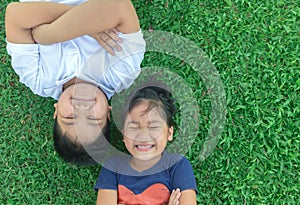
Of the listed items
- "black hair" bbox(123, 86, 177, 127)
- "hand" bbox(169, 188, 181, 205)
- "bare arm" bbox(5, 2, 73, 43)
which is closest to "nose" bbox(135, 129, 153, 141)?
"black hair" bbox(123, 86, 177, 127)

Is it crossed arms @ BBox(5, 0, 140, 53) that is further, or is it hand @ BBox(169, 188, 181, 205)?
hand @ BBox(169, 188, 181, 205)

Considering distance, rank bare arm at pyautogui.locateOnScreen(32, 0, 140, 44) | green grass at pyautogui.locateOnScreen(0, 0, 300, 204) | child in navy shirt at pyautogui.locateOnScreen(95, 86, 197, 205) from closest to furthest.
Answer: bare arm at pyautogui.locateOnScreen(32, 0, 140, 44), child in navy shirt at pyautogui.locateOnScreen(95, 86, 197, 205), green grass at pyautogui.locateOnScreen(0, 0, 300, 204)

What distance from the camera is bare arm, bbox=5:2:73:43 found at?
83.4 inches

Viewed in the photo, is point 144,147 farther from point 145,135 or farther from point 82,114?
point 82,114

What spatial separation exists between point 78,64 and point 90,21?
30cm

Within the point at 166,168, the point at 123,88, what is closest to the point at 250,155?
the point at 166,168

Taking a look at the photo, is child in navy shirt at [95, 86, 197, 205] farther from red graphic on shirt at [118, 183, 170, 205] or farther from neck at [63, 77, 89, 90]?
neck at [63, 77, 89, 90]

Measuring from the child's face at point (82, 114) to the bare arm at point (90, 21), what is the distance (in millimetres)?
304

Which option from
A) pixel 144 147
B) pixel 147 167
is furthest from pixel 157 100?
pixel 147 167

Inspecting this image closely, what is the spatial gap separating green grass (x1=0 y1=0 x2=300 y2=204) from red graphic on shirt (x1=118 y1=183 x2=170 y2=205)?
0.85ft

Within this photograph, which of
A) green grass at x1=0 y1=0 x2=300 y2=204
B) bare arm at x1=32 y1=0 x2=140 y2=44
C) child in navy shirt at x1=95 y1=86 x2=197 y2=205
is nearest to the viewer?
bare arm at x1=32 y1=0 x2=140 y2=44

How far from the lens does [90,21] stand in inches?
80.9

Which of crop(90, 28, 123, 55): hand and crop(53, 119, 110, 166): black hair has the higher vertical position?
crop(90, 28, 123, 55): hand

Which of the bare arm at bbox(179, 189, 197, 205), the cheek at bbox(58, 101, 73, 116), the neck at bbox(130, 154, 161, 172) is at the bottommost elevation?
the bare arm at bbox(179, 189, 197, 205)
